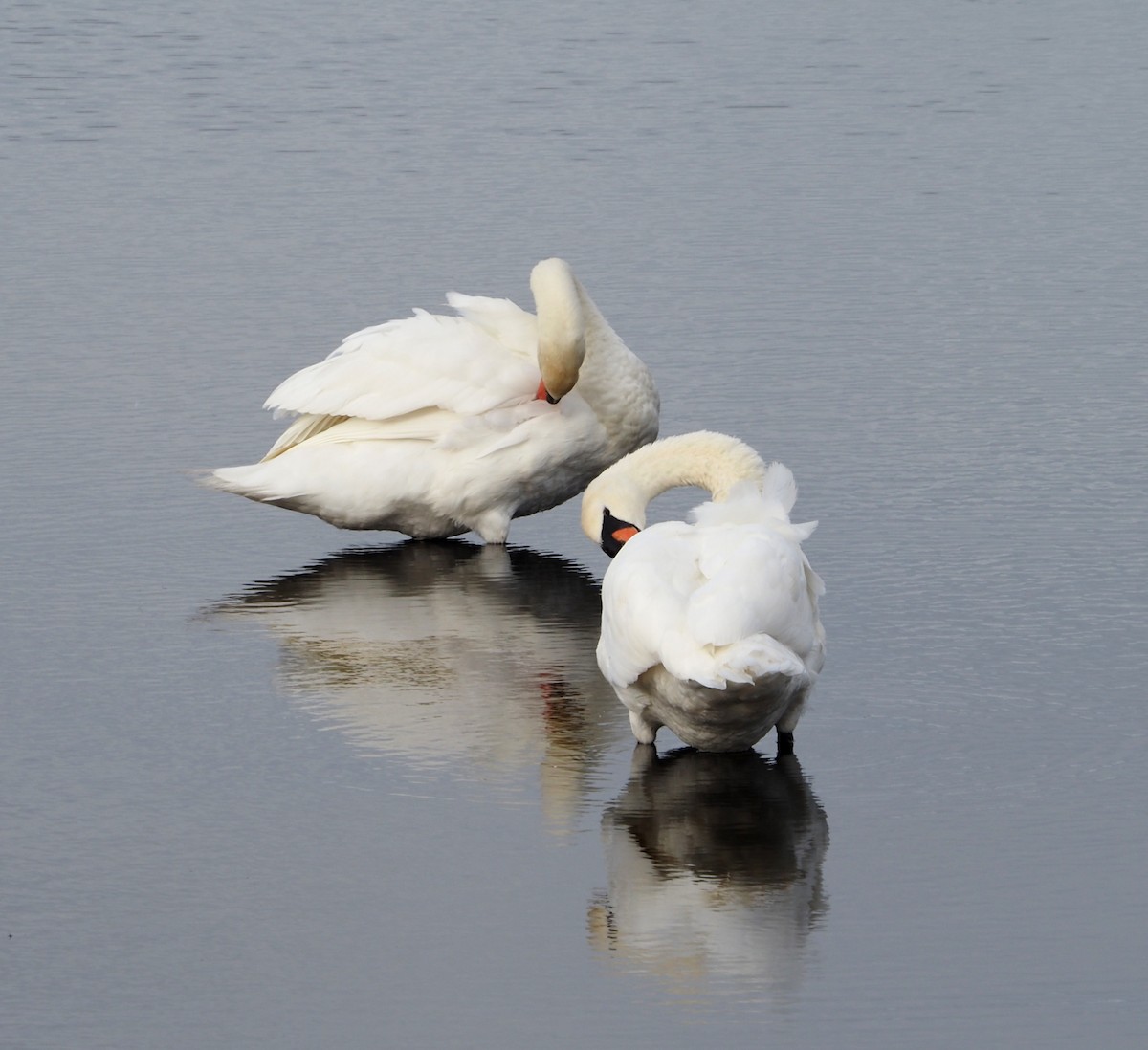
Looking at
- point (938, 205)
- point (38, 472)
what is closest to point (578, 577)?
point (38, 472)

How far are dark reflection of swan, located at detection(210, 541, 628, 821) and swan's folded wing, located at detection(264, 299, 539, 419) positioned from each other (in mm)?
558

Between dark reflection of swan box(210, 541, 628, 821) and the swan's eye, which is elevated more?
the swan's eye

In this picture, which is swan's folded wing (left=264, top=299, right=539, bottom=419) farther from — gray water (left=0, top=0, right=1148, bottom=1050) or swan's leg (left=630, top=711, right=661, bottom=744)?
swan's leg (left=630, top=711, right=661, bottom=744)

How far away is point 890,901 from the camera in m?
5.13

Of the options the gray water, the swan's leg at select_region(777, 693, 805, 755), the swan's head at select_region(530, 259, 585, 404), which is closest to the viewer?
the gray water

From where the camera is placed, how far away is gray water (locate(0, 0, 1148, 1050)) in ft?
15.8

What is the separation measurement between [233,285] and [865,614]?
5.75 m

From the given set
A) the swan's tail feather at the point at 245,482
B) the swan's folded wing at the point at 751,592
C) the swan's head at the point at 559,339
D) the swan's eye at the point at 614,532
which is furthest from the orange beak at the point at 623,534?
the swan's tail feather at the point at 245,482

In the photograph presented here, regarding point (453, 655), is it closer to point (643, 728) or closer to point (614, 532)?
point (614, 532)

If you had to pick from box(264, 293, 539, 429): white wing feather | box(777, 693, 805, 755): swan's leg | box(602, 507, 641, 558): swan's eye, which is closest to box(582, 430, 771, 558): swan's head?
box(602, 507, 641, 558): swan's eye

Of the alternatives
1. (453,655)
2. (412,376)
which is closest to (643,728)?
(453,655)

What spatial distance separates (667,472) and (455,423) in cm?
161

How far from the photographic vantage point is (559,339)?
8.91 m

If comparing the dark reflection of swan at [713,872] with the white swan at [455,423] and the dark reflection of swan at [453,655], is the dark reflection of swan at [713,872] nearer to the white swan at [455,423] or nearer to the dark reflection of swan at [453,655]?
the dark reflection of swan at [453,655]
